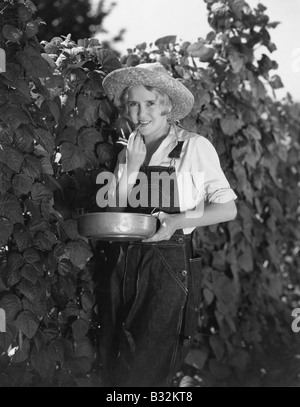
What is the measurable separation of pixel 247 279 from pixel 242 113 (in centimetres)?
82

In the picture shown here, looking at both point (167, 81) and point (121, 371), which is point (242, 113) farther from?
point (121, 371)

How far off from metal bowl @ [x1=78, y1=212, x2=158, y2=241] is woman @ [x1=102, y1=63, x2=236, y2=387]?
0.37 feet

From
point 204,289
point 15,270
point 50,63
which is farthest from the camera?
point 204,289

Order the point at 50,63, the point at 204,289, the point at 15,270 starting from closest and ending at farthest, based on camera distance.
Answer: the point at 15,270, the point at 50,63, the point at 204,289

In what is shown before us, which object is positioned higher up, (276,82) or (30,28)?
(276,82)

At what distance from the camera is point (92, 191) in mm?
2553

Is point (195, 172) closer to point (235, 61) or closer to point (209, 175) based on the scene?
point (209, 175)

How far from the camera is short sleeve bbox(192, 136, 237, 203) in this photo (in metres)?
2.31

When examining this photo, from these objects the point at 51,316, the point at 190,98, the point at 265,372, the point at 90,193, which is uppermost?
the point at 190,98

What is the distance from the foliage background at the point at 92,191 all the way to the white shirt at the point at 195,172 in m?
0.29

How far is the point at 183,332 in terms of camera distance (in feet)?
7.70

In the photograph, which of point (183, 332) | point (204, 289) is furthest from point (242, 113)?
point (183, 332)

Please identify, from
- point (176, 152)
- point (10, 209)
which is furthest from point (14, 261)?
point (176, 152)

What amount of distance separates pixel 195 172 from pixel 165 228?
0.24 meters
